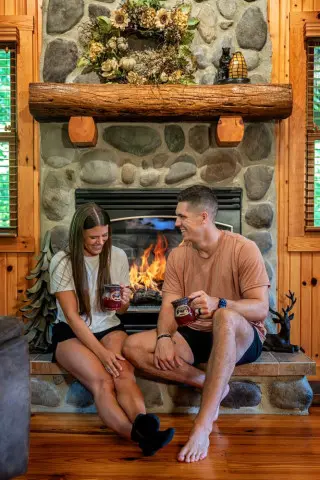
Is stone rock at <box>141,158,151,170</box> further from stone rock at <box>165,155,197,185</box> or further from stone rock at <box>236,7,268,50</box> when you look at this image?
stone rock at <box>236,7,268,50</box>

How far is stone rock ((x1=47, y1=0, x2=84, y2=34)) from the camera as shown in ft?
12.7

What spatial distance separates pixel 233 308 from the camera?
267cm

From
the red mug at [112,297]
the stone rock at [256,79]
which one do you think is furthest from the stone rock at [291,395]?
the stone rock at [256,79]

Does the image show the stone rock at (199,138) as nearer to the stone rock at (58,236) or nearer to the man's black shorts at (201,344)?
the stone rock at (58,236)

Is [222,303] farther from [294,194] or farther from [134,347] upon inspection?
[294,194]

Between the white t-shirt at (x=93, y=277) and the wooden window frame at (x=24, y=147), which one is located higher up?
the wooden window frame at (x=24, y=147)

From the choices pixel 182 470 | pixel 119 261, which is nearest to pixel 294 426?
pixel 182 470

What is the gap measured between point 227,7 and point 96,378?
255cm

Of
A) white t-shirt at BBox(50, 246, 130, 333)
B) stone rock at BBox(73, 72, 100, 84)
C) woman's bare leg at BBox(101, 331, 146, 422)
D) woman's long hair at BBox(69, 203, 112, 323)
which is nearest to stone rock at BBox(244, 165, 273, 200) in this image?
stone rock at BBox(73, 72, 100, 84)

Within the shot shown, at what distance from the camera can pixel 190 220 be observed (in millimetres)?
2836

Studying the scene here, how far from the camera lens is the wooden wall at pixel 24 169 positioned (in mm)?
3945

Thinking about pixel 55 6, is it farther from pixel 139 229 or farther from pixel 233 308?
pixel 233 308

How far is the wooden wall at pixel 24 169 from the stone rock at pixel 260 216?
140cm

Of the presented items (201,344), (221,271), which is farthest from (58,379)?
(221,271)
